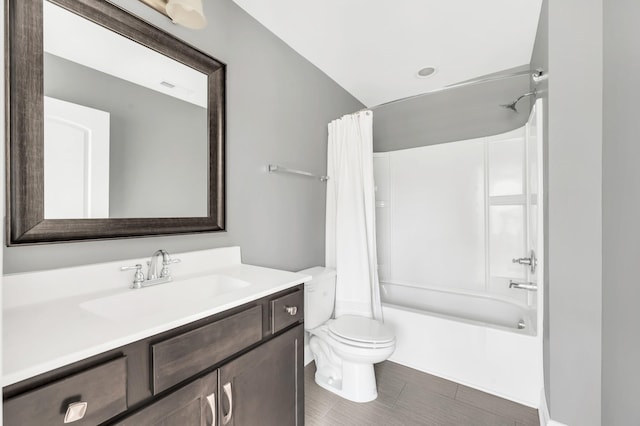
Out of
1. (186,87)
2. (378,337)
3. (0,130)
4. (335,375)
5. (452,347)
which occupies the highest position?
(186,87)

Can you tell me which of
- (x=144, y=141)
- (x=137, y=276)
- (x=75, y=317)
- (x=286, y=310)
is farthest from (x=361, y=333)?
(x=144, y=141)

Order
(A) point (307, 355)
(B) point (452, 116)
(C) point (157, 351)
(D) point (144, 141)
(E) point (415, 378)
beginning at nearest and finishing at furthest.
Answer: (C) point (157, 351) < (D) point (144, 141) < (E) point (415, 378) < (A) point (307, 355) < (B) point (452, 116)

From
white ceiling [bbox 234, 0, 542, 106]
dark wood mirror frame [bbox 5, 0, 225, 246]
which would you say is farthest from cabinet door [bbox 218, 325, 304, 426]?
white ceiling [bbox 234, 0, 542, 106]

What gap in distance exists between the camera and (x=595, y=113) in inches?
54.7

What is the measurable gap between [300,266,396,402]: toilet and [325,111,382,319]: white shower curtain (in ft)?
0.43

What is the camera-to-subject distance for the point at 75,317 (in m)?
0.89

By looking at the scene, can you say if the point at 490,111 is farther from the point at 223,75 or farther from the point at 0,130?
the point at 0,130

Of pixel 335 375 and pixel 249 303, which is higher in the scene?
pixel 249 303

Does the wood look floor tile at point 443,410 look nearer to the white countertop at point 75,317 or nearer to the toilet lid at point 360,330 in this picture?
the toilet lid at point 360,330

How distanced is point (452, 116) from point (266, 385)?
2716 millimetres

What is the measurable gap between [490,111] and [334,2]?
5.66 ft

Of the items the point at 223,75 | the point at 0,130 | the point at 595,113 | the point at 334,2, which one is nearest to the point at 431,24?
the point at 334,2

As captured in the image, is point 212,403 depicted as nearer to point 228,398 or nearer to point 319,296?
point 228,398

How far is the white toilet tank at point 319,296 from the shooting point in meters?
2.00
